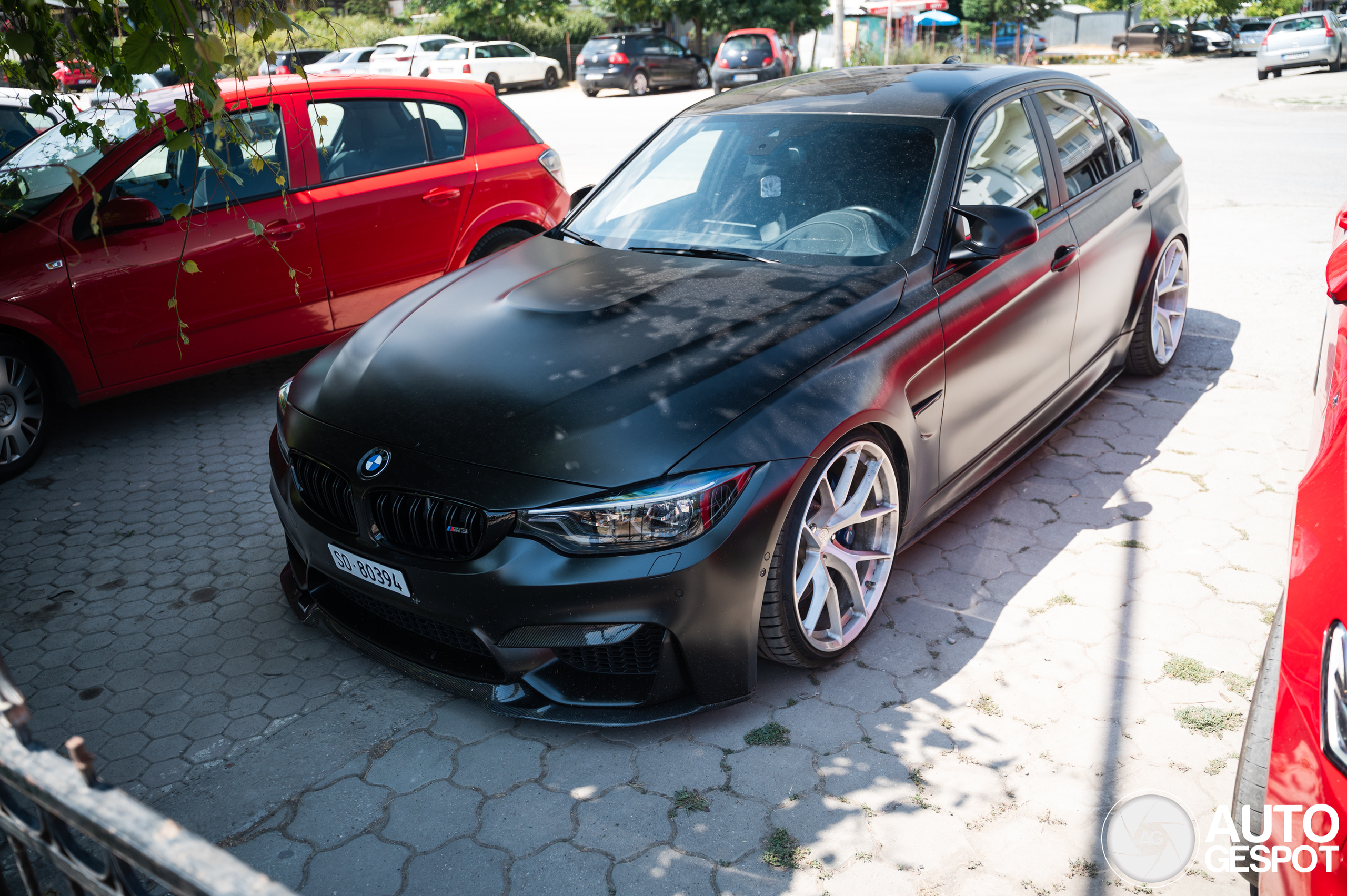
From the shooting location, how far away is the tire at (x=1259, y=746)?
2.00 m

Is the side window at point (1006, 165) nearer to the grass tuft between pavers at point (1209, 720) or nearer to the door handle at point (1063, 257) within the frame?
the door handle at point (1063, 257)

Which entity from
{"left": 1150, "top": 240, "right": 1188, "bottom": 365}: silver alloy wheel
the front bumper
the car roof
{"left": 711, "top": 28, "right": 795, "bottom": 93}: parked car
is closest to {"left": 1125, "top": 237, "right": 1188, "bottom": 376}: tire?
{"left": 1150, "top": 240, "right": 1188, "bottom": 365}: silver alloy wheel

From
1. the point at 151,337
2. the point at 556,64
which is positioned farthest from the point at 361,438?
the point at 556,64

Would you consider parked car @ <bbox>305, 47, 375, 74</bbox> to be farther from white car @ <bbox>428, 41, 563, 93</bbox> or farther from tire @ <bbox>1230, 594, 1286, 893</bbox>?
tire @ <bbox>1230, 594, 1286, 893</bbox>

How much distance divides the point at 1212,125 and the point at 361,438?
17.5m

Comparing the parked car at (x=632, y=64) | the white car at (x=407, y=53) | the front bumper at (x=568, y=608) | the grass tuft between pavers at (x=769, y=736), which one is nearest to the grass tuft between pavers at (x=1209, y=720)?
the grass tuft between pavers at (x=769, y=736)

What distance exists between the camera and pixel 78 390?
4.95 m

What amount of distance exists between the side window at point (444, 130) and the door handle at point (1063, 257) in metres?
3.76

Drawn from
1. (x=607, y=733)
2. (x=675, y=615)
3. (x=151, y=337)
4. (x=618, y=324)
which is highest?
(x=618, y=324)

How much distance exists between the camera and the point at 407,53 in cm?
2731

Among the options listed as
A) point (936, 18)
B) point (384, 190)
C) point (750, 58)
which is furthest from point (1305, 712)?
point (936, 18)

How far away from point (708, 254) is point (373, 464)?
156 centimetres

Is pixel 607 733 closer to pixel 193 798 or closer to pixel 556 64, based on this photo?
pixel 193 798

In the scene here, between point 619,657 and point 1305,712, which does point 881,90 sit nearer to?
point 619,657
